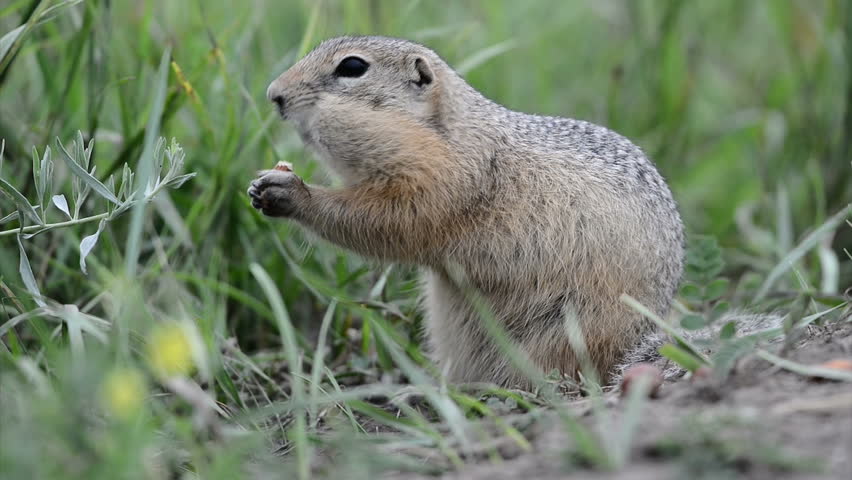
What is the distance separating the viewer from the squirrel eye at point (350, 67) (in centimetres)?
367

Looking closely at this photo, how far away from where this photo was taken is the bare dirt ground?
1987mm

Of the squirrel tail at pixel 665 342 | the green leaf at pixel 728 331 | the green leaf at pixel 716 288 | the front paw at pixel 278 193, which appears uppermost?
the front paw at pixel 278 193

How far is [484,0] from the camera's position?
5953mm

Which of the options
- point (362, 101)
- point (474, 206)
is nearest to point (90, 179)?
point (362, 101)

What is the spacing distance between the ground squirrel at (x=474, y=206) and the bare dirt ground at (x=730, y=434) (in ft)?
2.90

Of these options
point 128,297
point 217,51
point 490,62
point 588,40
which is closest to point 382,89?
point 217,51

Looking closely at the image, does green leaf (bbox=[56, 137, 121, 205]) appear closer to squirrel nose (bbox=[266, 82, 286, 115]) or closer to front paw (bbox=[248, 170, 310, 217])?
front paw (bbox=[248, 170, 310, 217])

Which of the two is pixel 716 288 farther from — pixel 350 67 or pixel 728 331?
pixel 350 67

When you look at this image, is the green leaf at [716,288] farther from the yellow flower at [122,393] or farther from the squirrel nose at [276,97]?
the yellow flower at [122,393]

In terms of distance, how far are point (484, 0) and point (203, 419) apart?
4.38 meters

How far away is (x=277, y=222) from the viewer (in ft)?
13.9

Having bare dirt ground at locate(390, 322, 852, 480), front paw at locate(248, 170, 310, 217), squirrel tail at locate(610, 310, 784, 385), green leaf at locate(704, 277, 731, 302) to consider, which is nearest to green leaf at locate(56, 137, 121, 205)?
front paw at locate(248, 170, 310, 217)

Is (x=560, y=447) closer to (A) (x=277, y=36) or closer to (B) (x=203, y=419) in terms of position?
(B) (x=203, y=419)

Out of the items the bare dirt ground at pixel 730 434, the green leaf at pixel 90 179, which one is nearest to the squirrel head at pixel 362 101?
the green leaf at pixel 90 179
